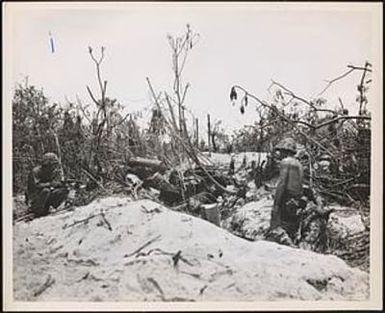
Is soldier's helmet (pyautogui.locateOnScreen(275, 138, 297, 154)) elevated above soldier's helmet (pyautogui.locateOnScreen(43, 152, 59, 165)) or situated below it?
above

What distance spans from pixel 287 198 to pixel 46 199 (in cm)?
56

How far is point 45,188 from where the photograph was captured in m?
1.69

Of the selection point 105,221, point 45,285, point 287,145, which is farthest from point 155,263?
point 287,145

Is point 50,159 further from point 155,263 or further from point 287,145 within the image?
point 287,145

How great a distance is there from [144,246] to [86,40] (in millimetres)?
495

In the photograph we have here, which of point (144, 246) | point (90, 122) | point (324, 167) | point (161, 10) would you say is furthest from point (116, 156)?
point (324, 167)

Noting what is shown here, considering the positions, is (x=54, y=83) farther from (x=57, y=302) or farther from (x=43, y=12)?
(x=57, y=302)

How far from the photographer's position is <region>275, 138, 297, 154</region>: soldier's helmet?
1.71 meters

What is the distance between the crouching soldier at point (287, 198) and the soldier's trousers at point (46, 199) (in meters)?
0.49

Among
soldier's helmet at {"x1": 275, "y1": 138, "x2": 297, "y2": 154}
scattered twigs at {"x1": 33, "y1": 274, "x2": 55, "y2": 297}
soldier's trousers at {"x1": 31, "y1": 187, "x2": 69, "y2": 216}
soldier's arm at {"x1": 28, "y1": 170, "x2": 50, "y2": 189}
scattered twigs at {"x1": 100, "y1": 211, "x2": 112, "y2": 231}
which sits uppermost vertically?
soldier's helmet at {"x1": 275, "y1": 138, "x2": 297, "y2": 154}

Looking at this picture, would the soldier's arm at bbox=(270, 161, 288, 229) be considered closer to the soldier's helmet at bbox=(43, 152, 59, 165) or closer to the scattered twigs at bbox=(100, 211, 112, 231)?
the scattered twigs at bbox=(100, 211, 112, 231)

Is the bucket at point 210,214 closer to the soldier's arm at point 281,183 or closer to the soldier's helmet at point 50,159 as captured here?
the soldier's arm at point 281,183

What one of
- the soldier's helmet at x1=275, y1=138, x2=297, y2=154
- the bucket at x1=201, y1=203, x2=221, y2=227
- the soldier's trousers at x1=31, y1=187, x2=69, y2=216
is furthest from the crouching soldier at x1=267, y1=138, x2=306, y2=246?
the soldier's trousers at x1=31, y1=187, x2=69, y2=216

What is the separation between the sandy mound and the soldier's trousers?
24 mm
